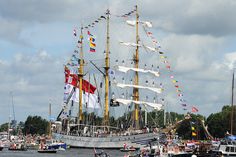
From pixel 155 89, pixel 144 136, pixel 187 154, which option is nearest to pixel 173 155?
pixel 187 154

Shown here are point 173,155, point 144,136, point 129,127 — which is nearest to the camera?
point 173,155

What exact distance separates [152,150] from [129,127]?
246ft

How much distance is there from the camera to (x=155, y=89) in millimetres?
196375

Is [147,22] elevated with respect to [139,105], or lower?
elevated

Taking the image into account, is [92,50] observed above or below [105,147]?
above

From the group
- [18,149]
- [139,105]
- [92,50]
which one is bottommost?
[18,149]

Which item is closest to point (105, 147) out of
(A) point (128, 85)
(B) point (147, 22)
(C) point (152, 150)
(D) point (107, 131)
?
(D) point (107, 131)

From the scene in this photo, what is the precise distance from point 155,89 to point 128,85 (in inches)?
324

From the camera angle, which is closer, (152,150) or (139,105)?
(152,150)

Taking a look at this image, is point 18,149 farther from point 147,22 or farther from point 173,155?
point 173,155

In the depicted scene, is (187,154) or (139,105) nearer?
(187,154)

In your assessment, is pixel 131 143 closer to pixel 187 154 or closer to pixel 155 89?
pixel 155 89

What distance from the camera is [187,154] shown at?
396 ft

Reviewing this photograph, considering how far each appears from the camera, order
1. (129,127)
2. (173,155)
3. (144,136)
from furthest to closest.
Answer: (129,127) < (144,136) < (173,155)
